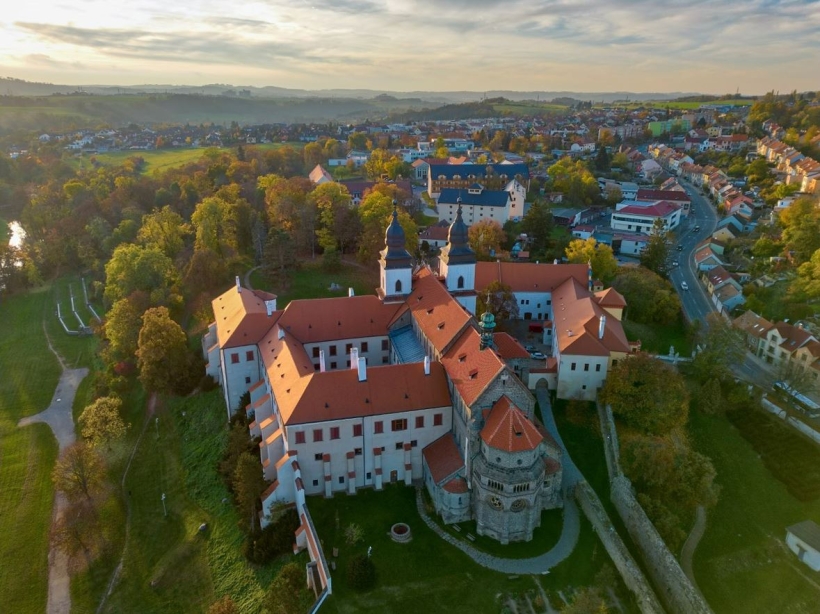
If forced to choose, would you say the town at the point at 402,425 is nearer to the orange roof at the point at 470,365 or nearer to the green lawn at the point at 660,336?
the orange roof at the point at 470,365

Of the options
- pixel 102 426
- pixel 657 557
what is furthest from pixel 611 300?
pixel 102 426

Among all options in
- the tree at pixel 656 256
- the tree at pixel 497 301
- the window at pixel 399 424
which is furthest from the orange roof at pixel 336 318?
the tree at pixel 656 256

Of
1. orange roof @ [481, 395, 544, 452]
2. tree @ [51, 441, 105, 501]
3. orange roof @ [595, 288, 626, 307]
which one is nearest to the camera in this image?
orange roof @ [481, 395, 544, 452]

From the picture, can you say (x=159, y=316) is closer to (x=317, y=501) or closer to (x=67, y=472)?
(x=67, y=472)

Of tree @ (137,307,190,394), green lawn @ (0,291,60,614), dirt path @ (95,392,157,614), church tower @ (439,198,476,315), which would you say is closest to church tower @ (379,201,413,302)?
church tower @ (439,198,476,315)

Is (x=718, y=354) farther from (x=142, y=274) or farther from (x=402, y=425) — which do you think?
(x=142, y=274)

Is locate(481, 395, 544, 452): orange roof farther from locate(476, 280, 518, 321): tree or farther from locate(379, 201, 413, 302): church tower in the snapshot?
locate(476, 280, 518, 321): tree

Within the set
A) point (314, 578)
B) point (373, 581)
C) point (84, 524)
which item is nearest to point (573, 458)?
point (373, 581)
